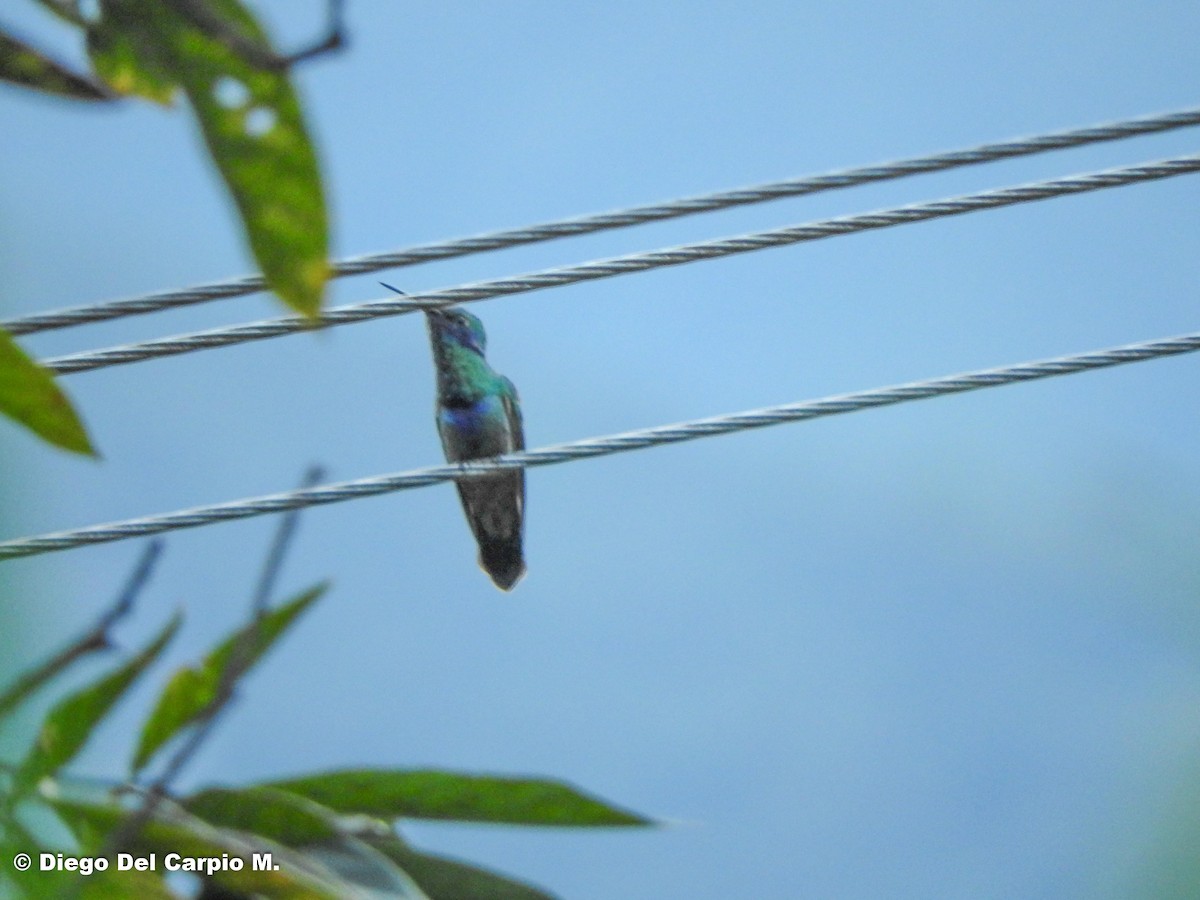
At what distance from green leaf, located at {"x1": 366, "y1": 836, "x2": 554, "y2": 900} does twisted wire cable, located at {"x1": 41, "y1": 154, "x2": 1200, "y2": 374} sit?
3.20 ft

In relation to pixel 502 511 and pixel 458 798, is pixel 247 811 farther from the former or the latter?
pixel 502 511

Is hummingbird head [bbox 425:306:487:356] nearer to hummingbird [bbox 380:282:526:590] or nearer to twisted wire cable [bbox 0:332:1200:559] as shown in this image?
hummingbird [bbox 380:282:526:590]

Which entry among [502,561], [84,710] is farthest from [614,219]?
[502,561]

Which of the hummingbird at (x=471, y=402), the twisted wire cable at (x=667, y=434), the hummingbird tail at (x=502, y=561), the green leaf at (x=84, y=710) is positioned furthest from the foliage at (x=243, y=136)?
the hummingbird tail at (x=502, y=561)

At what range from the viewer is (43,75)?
0.92 metres

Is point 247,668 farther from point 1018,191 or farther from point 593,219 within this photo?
point 1018,191

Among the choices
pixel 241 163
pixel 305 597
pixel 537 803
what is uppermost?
pixel 241 163

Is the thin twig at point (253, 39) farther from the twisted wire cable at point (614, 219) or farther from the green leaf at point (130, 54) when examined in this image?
the twisted wire cable at point (614, 219)

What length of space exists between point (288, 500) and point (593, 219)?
59 centimetres

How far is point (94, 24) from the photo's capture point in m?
0.91

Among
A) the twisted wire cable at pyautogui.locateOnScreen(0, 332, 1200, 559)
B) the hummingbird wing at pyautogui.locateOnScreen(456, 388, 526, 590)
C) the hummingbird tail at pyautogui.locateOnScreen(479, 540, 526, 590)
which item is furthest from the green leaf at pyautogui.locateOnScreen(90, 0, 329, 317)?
the hummingbird tail at pyautogui.locateOnScreen(479, 540, 526, 590)

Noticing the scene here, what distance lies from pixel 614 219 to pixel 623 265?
0.07 m

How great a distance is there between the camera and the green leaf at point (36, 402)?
0.84m

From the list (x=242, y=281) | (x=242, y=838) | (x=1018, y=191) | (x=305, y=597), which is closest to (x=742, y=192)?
(x=1018, y=191)
